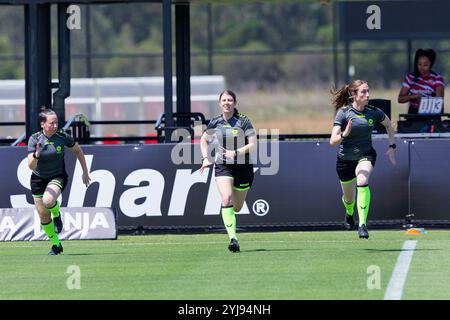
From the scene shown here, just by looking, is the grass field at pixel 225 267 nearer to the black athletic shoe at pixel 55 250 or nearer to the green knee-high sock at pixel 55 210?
the black athletic shoe at pixel 55 250

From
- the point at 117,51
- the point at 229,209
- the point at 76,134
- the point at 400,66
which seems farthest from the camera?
the point at 117,51

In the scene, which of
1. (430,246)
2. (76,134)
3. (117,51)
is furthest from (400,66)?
(430,246)

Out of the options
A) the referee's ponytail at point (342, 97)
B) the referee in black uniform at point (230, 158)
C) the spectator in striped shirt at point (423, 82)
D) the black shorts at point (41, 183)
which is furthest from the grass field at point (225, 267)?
the spectator in striped shirt at point (423, 82)

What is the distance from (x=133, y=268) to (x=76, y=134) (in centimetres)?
A: 865

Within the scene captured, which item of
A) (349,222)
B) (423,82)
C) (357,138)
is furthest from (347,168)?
(423,82)

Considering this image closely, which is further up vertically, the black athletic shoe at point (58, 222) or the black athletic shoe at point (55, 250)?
the black athletic shoe at point (58, 222)

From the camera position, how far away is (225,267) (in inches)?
552

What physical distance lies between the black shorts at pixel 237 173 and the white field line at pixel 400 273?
210 centimetres

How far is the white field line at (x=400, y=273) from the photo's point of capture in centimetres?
1159

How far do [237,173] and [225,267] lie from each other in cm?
206

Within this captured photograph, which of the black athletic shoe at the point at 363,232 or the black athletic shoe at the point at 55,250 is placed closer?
the black athletic shoe at the point at 55,250

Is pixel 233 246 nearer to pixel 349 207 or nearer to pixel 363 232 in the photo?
pixel 363 232
